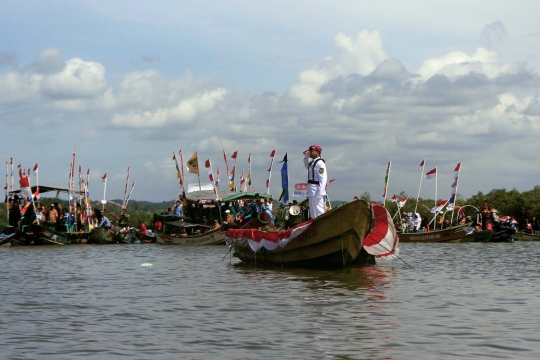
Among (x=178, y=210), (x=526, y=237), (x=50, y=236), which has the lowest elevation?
(x=526, y=237)

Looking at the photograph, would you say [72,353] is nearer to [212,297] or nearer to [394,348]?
[394,348]

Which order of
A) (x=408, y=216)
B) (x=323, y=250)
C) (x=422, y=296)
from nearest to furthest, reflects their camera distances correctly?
(x=422, y=296)
(x=323, y=250)
(x=408, y=216)

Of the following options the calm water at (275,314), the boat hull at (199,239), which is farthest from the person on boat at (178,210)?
the calm water at (275,314)

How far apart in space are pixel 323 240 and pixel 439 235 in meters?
18.0

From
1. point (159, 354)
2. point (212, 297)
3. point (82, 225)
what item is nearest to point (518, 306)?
point (212, 297)

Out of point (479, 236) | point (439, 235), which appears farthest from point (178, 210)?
point (479, 236)

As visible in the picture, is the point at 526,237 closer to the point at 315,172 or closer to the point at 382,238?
the point at 382,238

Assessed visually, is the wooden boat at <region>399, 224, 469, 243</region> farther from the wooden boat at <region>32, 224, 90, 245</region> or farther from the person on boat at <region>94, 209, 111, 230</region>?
the wooden boat at <region>32, 224, 90, 245</region>

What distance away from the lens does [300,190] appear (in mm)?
17266

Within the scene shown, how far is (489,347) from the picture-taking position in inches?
A: 319

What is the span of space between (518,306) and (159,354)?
5360 millimetres

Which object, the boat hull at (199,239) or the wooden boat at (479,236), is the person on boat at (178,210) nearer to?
the boat hull at (199,239)

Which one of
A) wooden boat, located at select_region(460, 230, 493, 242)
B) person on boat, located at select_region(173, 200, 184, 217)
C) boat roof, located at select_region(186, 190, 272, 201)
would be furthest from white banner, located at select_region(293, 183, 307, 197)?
person on boat, located at select_region(173, 200, 184, 217)

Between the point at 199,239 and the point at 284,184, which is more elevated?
the point at 284,184
